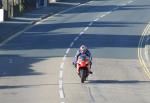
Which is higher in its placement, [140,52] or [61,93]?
[61,93]

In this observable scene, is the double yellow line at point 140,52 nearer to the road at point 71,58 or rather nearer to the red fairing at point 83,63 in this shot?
the road at point 71,58

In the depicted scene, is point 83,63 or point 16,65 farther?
point 16,65

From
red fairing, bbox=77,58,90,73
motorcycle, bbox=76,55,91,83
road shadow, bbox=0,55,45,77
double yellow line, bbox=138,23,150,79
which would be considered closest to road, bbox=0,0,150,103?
road shadow, bbox=0,55,45,77

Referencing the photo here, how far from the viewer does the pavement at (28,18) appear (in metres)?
55.4

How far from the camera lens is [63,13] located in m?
71.6

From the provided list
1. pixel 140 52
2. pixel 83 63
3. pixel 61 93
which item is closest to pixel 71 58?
pixel 140 52

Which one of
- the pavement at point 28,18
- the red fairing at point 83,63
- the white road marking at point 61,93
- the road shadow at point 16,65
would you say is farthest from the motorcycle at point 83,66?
the pavement at point 28,18

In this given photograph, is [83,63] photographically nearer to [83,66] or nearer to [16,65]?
[83,66]

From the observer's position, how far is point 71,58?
4212 centimetres

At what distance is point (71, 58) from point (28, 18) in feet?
75.8

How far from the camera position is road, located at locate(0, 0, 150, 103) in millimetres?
28781

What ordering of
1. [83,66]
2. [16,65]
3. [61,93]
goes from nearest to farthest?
[61,93]
[83,66]
[16,65]

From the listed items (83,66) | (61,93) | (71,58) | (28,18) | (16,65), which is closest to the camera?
(61,93)

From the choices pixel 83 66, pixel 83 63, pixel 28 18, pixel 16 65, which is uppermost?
pixel 83 63
